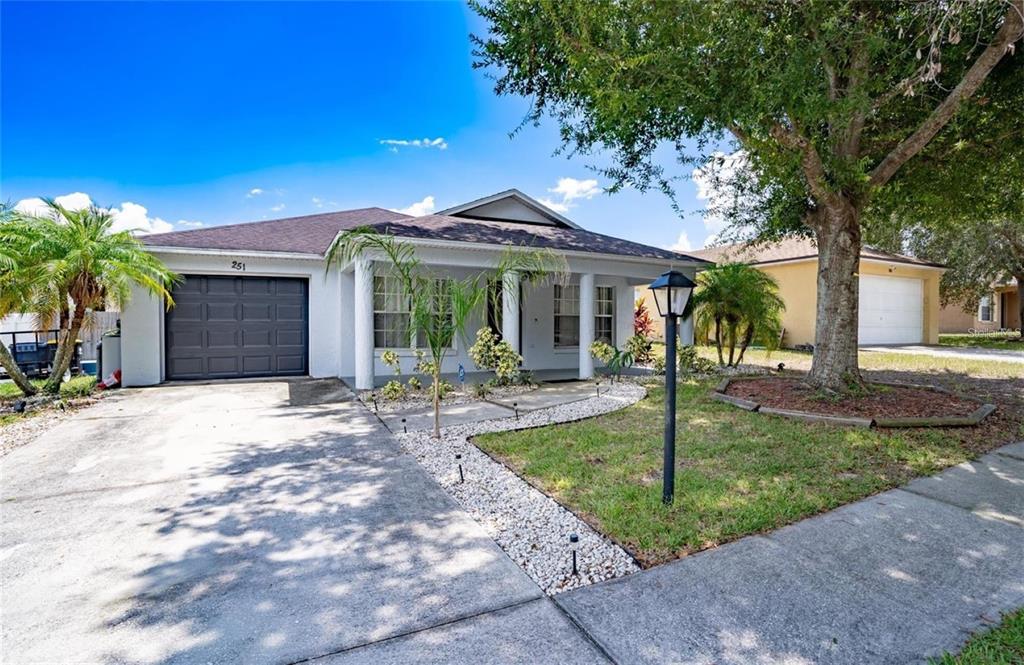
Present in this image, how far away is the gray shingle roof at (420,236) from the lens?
9359 millimetres

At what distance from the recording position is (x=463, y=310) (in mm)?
6012

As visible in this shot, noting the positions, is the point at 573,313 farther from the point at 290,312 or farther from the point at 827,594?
the point at 827,594

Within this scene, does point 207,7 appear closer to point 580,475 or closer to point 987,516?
point 580,475

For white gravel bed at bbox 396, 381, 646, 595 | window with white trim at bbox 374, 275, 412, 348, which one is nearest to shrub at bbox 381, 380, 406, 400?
white gravel bed at bbox 396, 381, 646, 595

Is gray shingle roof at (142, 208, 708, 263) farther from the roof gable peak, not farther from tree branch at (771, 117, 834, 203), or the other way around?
tree branch at (771, 117, 834, 203)

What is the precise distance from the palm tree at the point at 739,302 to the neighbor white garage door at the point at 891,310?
10170mm

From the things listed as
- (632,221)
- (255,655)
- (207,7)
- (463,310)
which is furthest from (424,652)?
(632,221)

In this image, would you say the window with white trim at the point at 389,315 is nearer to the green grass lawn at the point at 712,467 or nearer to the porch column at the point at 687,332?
the green grass lawn at the point at 712,467

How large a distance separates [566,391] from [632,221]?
9.29m

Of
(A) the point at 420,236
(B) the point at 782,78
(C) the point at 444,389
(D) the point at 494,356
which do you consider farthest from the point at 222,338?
(B) the point at 782,78

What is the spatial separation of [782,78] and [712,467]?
4.30m

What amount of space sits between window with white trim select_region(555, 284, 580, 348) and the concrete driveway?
7988 mm

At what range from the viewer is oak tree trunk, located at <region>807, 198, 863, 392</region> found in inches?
296

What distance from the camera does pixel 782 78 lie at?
526 cm
